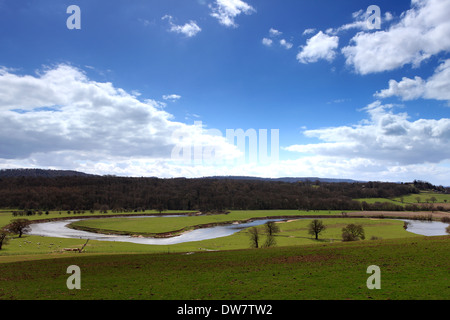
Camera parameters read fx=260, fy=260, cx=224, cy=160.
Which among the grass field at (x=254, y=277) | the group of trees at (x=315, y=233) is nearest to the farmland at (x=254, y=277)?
the grass field at (x=254, y=277)

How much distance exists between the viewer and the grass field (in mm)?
19250

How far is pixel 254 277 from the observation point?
2455cm

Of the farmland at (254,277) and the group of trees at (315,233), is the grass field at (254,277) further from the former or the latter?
the group of trees at (315,233)

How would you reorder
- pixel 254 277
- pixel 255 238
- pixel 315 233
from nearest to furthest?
pixel 254 277, pixel 255 238, pixel 315 233

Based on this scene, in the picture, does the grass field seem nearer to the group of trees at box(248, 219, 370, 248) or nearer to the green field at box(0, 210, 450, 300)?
the green field at box(0, 210, 450, 300)

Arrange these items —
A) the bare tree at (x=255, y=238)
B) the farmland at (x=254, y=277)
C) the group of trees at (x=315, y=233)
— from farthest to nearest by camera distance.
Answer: the group of trees at (x=315, y=233), the bare tree at (x=255, y=238), the farmland at (x=254, y=277)

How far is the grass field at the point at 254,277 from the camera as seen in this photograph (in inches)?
758

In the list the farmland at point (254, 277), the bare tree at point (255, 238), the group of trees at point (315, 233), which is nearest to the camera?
the farmland at point (254, 277)

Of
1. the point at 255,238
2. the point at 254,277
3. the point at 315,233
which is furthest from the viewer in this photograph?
the point at 315,233

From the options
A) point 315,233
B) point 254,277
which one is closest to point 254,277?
point 254,277

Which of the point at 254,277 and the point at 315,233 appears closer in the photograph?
the point at 254,277

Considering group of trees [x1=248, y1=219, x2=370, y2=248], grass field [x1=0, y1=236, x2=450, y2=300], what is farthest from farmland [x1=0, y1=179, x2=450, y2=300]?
group of trees [x1=248, y1=219, x2=370, y2=248]

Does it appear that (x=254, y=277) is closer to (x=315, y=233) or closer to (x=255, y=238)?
(x=255, y=238)
